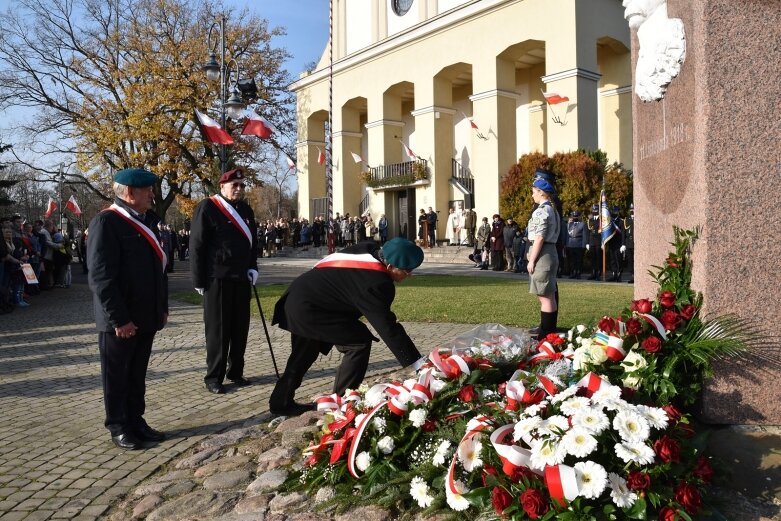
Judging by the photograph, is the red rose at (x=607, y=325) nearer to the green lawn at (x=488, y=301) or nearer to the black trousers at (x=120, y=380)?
the black trousers at (x=120, y=380)

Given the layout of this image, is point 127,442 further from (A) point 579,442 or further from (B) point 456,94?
(B) point 456,94

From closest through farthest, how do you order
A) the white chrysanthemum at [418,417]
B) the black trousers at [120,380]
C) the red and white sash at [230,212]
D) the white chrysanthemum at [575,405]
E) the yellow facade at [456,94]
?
1. the white chrysanthemum at [575,405]
2. the white chrysanthemum at [418,417]
3. the black trousers at [120,380]
4. the red and white sash at [230,212]
5. the yellow facade at [456,94]

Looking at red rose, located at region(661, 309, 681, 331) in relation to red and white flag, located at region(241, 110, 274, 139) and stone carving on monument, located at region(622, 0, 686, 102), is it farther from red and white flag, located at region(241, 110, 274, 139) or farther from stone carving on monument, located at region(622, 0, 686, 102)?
red and white flag, located at region(241, 110, 274, 139)

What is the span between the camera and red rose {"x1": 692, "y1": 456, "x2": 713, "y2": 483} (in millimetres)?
2678

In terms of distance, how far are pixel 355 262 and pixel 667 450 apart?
7.09ft

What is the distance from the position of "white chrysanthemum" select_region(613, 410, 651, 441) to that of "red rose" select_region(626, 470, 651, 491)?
153mm

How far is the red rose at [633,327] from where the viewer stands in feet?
11.1

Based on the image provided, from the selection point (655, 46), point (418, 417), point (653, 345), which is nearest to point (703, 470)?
point (653, 345)

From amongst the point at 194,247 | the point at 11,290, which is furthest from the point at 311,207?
the point at 194,247

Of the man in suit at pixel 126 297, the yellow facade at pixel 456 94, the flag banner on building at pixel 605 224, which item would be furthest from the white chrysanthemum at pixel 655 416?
the yellow facade at pixel 456 94

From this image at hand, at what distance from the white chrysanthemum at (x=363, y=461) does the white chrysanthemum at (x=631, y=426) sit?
4.06 ft

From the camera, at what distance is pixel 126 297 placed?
4289 mm

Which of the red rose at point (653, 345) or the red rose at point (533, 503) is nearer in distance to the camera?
the red rose at point (533, 503)

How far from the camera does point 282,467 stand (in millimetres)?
3711
